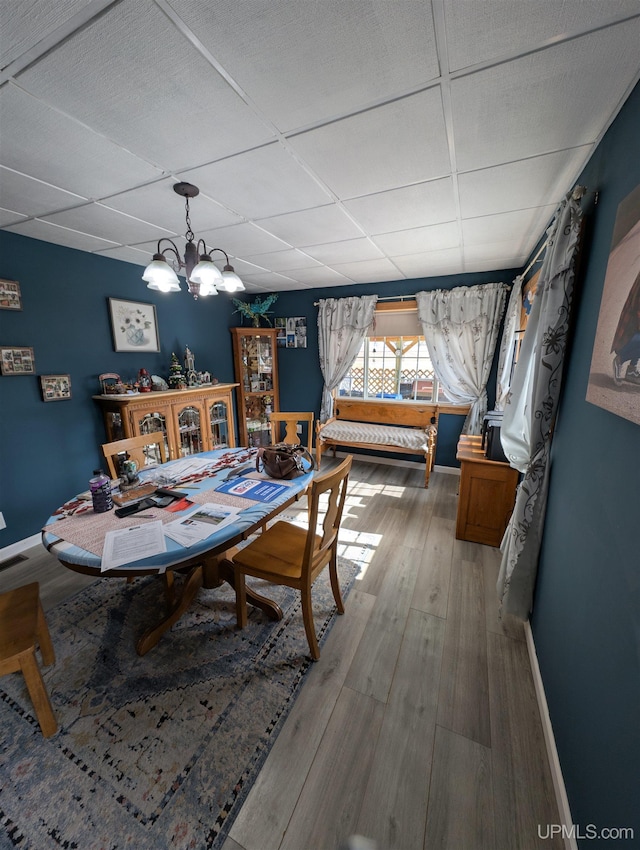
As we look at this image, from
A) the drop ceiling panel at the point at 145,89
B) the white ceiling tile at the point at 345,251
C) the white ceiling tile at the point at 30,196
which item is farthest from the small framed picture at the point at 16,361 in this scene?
the white ceiling tile at the point at 345,251

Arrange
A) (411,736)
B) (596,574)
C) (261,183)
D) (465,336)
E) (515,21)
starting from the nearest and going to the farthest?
(515,21), (596,574), (411,736), (261,183), (465,336)

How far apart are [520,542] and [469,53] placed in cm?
195

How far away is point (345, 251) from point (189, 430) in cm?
254

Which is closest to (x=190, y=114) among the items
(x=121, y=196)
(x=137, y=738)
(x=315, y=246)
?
(x=121, y=196)

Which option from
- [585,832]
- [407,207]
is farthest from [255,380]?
[585,832]

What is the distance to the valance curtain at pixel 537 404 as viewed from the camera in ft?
4.31

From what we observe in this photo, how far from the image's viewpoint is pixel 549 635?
4.32ft

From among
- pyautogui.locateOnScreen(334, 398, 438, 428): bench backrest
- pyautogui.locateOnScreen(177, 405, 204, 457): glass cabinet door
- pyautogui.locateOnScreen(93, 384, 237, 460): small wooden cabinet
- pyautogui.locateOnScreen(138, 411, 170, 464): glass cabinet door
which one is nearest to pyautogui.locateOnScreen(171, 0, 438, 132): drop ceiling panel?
pyautogui.locateOnScreen(93, 384, 237, 460): small wooden cabinet

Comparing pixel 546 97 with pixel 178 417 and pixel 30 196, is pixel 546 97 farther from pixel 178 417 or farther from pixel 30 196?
pixel 178 417

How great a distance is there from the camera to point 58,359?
8.36ft

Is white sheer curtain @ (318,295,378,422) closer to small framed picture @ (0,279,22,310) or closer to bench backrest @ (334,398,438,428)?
bench backrest @ (334,398,438,428)

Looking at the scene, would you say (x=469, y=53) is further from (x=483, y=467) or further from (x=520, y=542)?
(x=483, y=467)

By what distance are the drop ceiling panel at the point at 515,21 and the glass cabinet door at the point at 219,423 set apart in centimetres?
348

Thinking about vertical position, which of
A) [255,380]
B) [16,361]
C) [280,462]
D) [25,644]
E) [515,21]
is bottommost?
[25,644]
